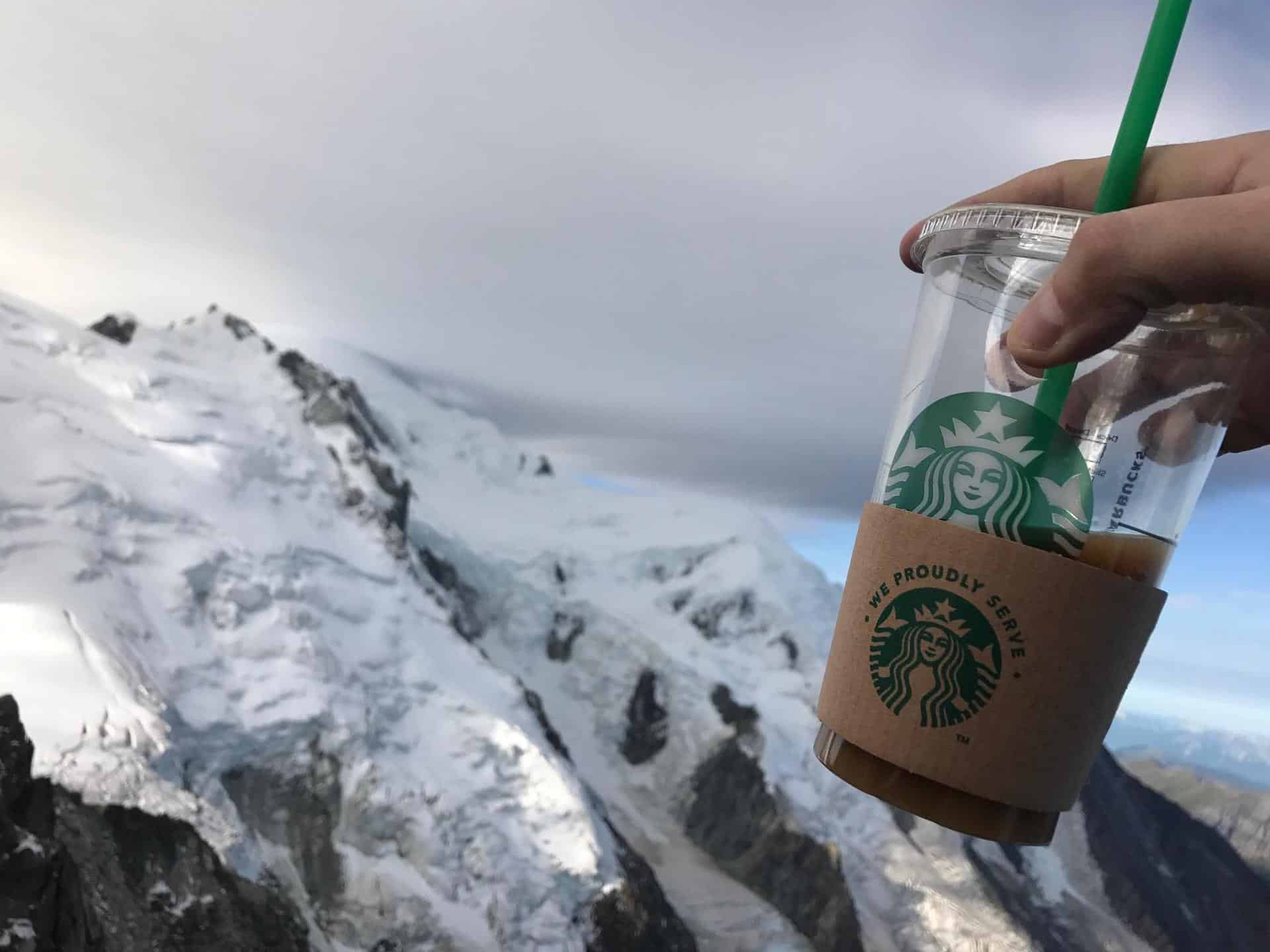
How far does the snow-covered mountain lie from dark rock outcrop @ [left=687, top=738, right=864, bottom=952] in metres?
0.07

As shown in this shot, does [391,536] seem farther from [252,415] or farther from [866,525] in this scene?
[866,525]

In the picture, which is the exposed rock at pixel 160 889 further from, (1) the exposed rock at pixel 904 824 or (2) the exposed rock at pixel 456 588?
(1) the exposed rock at pixel 904 824

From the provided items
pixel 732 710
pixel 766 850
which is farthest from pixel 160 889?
pixel 732 710

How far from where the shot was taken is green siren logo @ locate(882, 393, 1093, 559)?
2.75 ft

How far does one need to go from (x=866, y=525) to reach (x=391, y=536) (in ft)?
49.5

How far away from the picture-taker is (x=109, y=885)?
7.12m

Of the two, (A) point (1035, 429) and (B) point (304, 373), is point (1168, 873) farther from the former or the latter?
(A) point (1035, 429)

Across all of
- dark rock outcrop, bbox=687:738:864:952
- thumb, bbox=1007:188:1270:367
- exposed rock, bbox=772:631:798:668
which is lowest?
dark rock outcrop, bbox=687:738:864:952

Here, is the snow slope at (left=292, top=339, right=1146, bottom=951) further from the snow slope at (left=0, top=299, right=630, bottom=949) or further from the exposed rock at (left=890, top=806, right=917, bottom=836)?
the snow slope at (left=0, top=299, right=630, bottom=949)

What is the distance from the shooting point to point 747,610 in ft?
100

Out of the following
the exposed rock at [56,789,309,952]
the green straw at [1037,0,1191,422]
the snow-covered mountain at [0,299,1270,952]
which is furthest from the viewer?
the snow-covered mountain at [0,299,1270,952]

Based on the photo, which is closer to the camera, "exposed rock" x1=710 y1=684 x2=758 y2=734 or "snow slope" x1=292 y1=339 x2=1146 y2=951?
"snow slope" x1=292 y1=339 x2=1146 y2=951

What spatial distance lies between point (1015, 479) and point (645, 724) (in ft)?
81.1

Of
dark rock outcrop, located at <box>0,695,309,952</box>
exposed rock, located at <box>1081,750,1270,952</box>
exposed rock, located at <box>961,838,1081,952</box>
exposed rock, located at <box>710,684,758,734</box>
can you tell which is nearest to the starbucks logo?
dark rock outcrop, located at <box>0,695,309,952</box>
